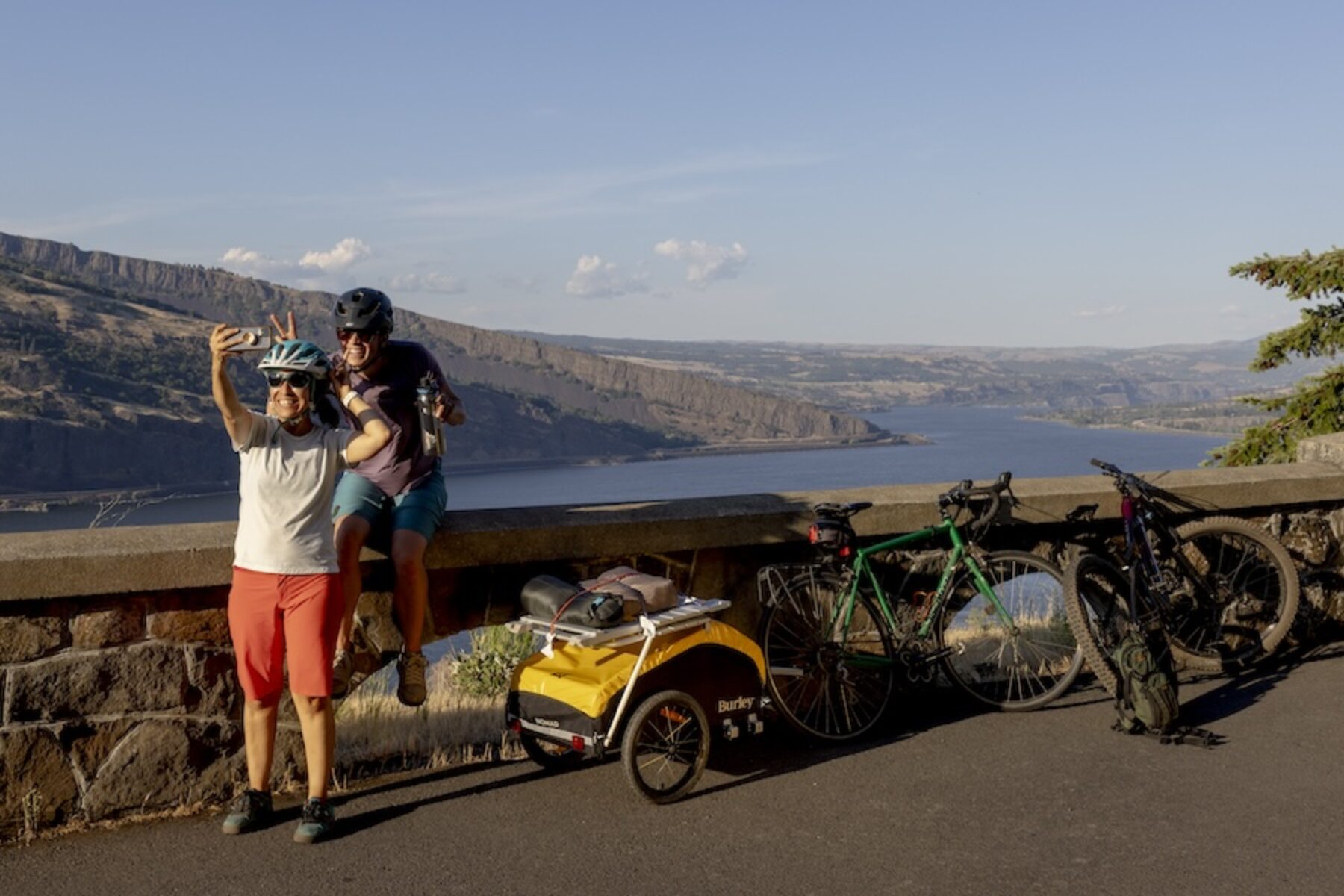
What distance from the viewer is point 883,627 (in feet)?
20.4

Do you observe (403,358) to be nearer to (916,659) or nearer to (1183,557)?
(916,659)

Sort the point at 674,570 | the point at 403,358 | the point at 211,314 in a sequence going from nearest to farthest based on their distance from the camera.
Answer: the point at 403,358, the point at 674,570, the point at 211,314

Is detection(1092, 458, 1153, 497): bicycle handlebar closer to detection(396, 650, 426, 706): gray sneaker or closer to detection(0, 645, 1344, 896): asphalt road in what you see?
detection(0, 645, 1344, 896): asphalt road

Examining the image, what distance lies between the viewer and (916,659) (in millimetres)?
6242

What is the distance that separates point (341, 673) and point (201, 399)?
10091 cm

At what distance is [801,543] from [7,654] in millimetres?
3490

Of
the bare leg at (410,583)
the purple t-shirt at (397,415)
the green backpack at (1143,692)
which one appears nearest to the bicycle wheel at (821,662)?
the green backpack at (1143,692)

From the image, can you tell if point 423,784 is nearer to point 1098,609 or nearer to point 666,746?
point 666,746

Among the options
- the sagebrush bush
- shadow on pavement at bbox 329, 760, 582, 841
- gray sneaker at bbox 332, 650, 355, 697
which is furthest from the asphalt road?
the sagebrush bush

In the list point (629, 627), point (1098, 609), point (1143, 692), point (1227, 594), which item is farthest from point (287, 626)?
point (1227, 594)

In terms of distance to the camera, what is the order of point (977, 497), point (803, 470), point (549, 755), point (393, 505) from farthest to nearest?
point (803, 470) < point (977, 497) < point (549, 755) < point (393, 505)

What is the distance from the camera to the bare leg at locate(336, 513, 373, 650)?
502cm

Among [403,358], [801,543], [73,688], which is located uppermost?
[403,358]

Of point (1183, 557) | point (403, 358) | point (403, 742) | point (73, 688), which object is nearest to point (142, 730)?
point (73, 688)
